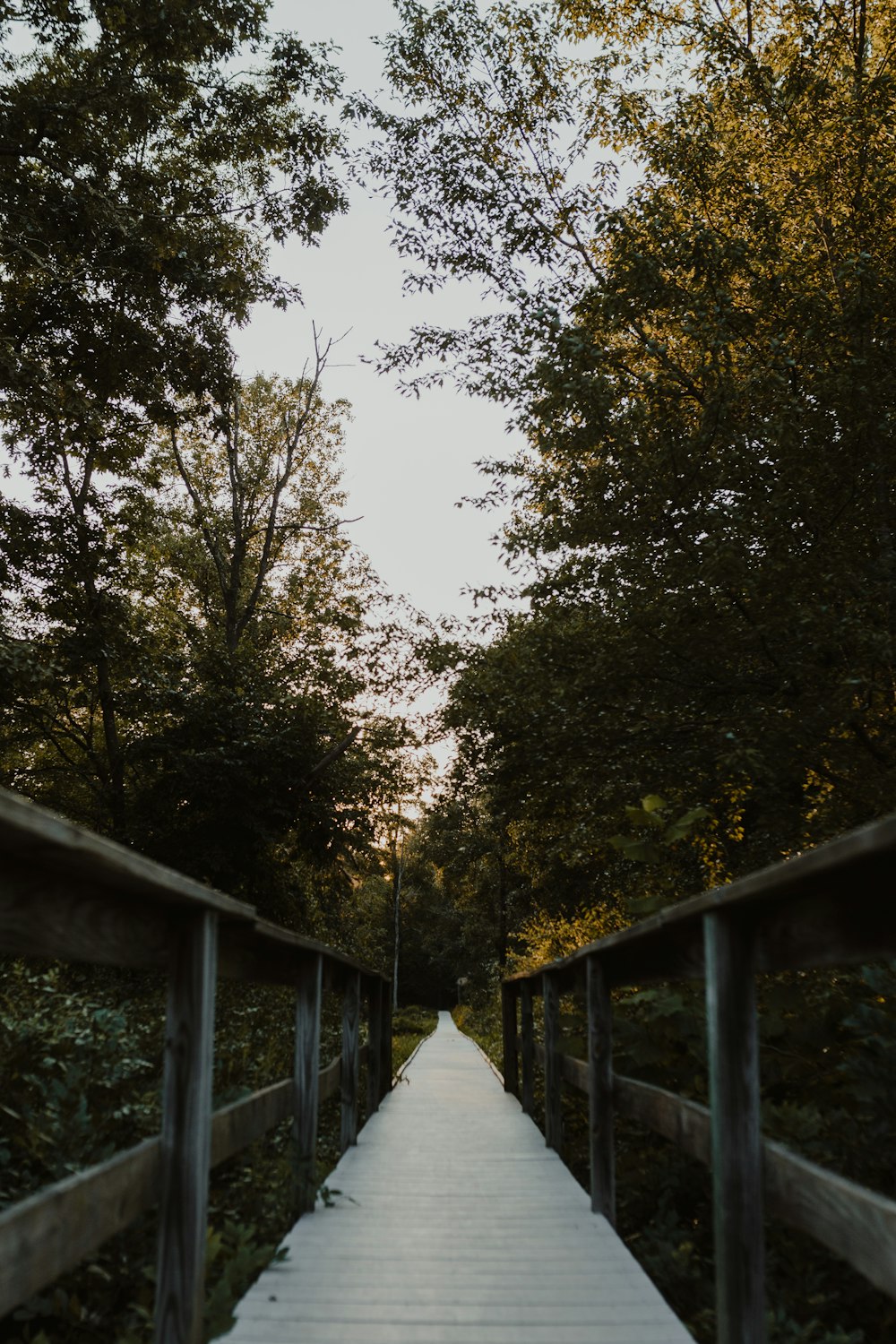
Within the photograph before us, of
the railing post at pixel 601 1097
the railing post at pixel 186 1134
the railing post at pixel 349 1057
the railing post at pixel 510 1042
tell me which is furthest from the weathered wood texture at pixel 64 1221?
the railing post at pixel 510 1042

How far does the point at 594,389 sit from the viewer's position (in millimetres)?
9680

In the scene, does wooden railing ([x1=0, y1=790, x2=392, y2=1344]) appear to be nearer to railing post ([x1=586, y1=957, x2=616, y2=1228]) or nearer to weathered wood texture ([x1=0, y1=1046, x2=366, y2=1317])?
weathered wood texture ([x1=0, y1=1046, x2=366, y2=1317])

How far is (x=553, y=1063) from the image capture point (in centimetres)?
617

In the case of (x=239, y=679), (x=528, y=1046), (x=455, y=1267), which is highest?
(x=239, y=679)

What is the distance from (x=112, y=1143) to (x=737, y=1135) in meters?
2.43

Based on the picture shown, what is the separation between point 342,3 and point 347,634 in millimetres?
12566

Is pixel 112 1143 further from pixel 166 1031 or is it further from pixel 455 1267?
pixel 166 1031

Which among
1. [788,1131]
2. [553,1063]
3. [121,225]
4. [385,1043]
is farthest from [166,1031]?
[121,225]

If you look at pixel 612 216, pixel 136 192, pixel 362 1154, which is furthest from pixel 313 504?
pixel 362 1154

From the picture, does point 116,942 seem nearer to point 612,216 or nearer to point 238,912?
point 238,912

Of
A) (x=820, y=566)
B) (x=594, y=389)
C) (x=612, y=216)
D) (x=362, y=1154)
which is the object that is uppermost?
(x=612, y=216)

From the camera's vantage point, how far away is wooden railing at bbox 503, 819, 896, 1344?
5.89 ft

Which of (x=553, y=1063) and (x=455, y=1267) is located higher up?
(x=553, y=1063)

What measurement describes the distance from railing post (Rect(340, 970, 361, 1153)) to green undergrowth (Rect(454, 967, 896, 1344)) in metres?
1.30
